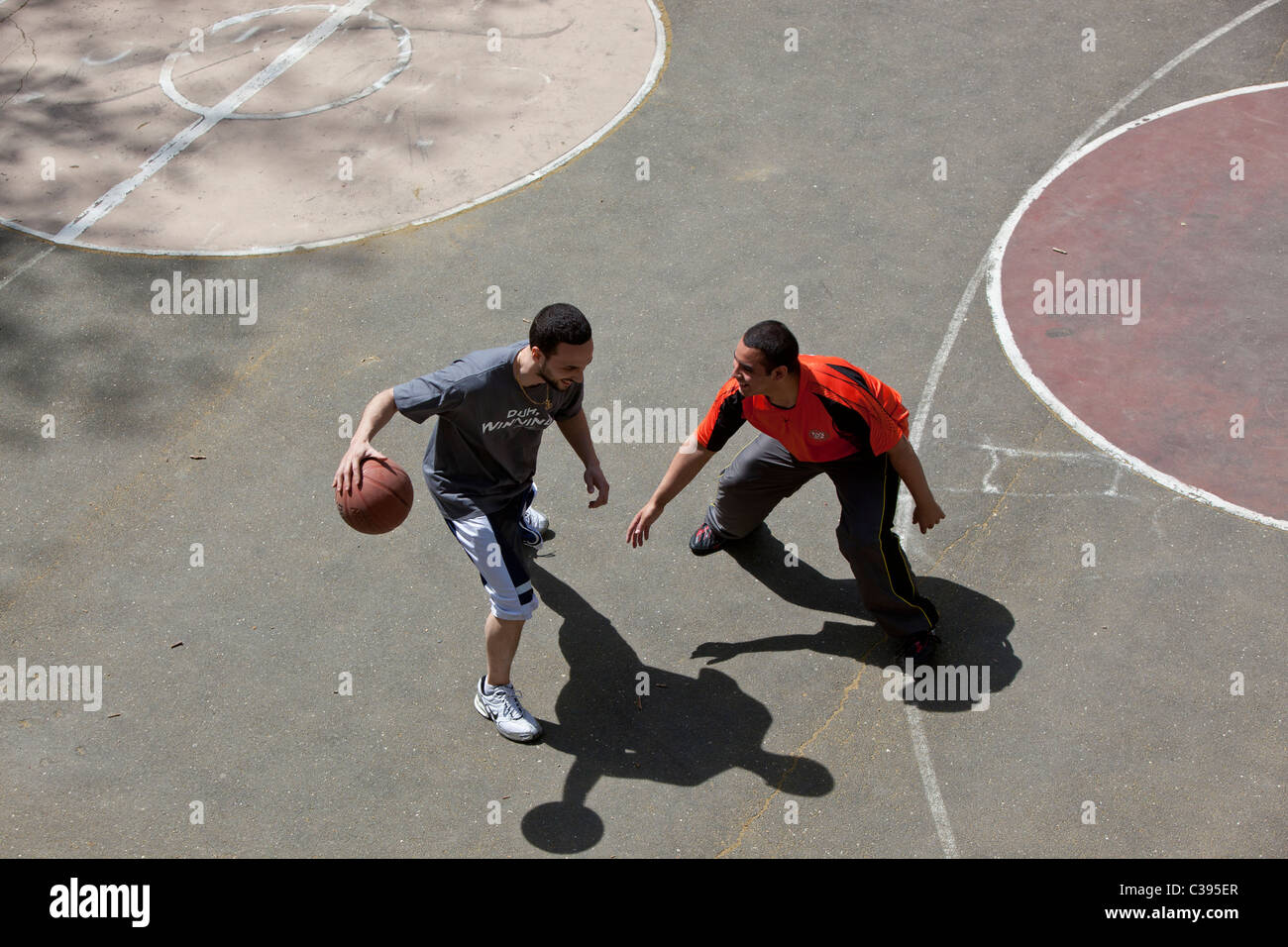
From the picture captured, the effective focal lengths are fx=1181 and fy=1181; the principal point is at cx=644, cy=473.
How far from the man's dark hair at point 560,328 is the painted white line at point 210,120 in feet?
20.0

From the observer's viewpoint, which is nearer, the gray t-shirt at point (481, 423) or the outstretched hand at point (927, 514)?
the gray t-shirt at point (481, 423)

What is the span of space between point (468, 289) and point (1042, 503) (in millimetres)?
4646

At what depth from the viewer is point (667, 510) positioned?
7938 millimetres

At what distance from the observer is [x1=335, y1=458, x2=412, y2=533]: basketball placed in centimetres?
602

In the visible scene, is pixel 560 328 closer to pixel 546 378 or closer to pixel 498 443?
pixel 546 378

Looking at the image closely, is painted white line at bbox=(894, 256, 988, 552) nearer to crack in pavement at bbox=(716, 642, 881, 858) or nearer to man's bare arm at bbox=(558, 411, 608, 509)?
crack in pavement at bbox=(716, 642, 881, 858)

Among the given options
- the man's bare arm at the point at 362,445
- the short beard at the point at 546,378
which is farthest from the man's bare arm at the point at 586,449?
the man's bare arm at the point at 362,445

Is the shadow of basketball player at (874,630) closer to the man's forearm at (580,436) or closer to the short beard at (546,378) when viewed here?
the man's forearm at (580,436)

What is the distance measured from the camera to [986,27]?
1220cm

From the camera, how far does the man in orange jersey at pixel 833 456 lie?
20.2 feet

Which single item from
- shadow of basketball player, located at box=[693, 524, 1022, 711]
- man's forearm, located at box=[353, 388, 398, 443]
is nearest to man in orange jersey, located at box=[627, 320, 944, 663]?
shadow of basketball player, located at box=[693, 524, 1022, 711]

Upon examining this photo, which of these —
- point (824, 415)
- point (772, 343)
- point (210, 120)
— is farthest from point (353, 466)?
point (210, 120)

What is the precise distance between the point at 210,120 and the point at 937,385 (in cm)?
725
